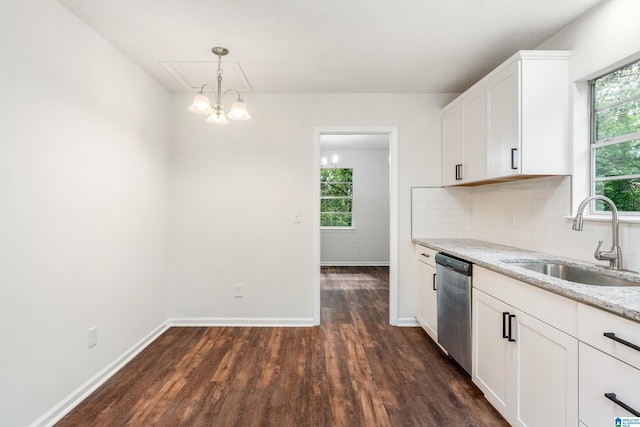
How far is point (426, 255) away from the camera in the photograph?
296 cm

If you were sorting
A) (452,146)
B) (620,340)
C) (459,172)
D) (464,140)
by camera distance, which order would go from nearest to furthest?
(620,340), (464,140), (459,172), (452,146)

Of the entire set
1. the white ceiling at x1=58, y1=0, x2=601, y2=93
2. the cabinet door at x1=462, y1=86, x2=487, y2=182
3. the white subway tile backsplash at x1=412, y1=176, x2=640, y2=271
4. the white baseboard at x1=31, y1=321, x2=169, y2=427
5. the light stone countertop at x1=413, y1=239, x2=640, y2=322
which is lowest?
the white baseboard at x1=31, y1=321, x2=169, y2=427

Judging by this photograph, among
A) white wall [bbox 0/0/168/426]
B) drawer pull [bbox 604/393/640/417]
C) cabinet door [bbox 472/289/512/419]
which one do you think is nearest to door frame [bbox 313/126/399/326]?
cabinet door [bbox 472/289/512/419]

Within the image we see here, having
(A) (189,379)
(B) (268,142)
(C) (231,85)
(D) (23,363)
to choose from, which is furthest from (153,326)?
(C) (231,85)

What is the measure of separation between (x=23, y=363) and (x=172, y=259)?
5.62 ft

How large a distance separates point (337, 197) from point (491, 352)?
16.9 ft

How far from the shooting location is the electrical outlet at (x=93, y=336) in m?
2.12

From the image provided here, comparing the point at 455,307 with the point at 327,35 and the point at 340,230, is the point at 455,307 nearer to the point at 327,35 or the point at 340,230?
the point at 327,35

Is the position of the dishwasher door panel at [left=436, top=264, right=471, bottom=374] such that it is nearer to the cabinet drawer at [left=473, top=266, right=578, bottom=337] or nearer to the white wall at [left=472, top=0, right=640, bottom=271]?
the cabinet drawer at [left=473, top=266, right=578, bottom=337]

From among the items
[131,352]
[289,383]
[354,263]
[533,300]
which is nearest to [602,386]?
[533,300]

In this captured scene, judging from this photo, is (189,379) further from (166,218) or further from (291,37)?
(291,37)

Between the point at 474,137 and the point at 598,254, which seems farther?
the point at 474,137

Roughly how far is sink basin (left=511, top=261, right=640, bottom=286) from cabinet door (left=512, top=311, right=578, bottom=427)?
1.71 ft

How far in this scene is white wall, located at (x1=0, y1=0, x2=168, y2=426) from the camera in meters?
1.56
